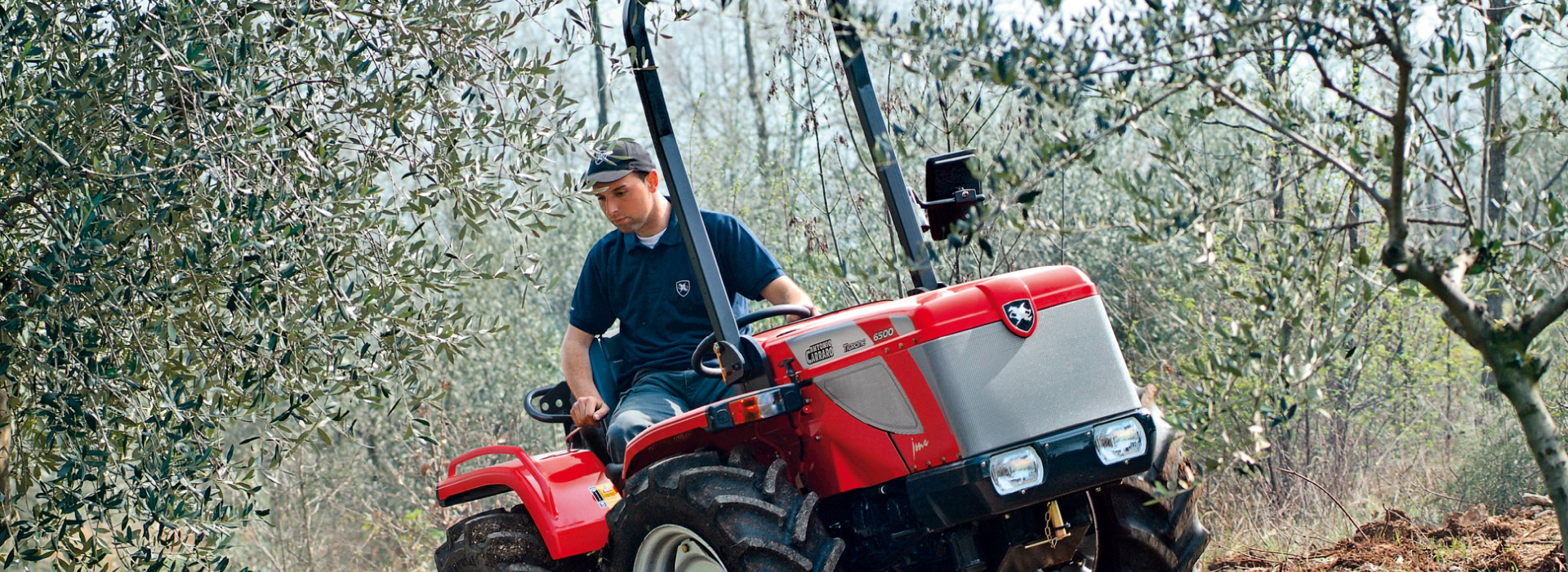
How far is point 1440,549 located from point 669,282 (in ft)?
9.24

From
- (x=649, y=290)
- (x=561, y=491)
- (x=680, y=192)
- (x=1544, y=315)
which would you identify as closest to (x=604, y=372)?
(x=649, y=290)

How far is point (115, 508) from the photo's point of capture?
11.9 ft

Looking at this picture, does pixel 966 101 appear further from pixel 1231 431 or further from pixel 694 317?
pixel 1231 431

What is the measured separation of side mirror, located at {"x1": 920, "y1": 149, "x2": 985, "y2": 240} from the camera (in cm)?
365

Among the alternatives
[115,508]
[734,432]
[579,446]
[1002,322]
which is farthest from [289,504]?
[1002,322]

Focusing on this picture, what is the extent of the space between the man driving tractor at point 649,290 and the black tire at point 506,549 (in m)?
0.39

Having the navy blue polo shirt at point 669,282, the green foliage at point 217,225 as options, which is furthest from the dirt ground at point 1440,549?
the green foliage at point 217,225

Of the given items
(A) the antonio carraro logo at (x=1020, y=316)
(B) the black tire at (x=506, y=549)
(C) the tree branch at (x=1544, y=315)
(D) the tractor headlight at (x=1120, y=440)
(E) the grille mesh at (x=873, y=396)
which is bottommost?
(B) the black tire at (x=506, y=549)

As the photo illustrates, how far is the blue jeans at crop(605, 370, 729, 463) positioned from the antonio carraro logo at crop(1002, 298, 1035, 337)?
1049mm

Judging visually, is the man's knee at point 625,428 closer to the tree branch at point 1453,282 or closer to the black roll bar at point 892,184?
the black roll bar at point 892,184

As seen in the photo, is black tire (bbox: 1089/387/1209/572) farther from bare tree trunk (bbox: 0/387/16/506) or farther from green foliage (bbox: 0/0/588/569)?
bare tree trunk (bbox: 0/387/16/506)

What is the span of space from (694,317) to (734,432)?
0.80 metres

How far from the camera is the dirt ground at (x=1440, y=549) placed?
14.1 ft

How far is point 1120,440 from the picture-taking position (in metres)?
3.29
